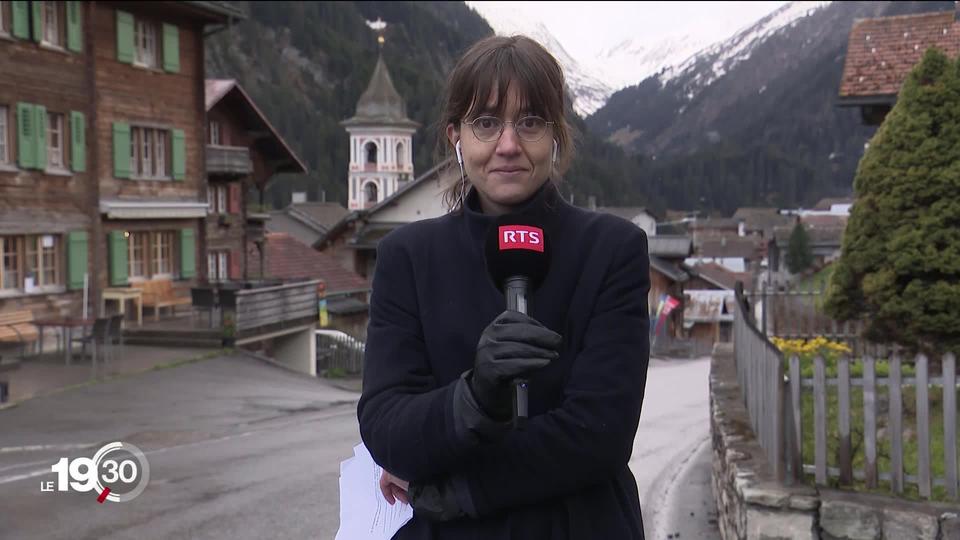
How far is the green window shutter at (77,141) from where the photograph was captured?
84.0 feet

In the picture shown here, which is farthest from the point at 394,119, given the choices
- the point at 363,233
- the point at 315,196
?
the point at 363,233

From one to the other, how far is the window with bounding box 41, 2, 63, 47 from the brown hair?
2443 cm

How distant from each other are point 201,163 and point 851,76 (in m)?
18.6

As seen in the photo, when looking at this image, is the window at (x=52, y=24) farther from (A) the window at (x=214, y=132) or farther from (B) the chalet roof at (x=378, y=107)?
(B) the chalet roof at (x=378, y=107)

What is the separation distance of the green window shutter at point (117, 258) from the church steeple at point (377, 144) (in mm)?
82754

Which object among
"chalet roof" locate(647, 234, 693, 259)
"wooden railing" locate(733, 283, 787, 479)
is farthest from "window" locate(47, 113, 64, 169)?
"chalet roof" locate(647, 234, 693, 259)

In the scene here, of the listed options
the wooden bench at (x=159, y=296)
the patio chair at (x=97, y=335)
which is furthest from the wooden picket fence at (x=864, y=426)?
the wooden bench at (x=159, y=296)

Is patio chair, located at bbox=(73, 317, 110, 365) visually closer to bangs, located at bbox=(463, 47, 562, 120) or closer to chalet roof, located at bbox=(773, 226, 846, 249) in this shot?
bangs, located at bbox=(463, 47, 562, 120)

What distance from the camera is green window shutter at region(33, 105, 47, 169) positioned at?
79.0 feet

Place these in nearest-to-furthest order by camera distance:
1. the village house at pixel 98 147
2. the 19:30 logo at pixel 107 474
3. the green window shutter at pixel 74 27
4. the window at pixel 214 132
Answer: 1. the 19:30 logo at pixel 107 474
2. the village house at pixel 98 147
3. the green window shutter at pixel 74 27
4. the window at pixel 214 132

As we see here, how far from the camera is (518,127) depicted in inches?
105

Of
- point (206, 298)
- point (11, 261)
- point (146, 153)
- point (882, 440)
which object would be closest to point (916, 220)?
point (882, 440)

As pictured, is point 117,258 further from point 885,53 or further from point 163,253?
point 885,53

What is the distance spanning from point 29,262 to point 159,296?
416 centimetres
